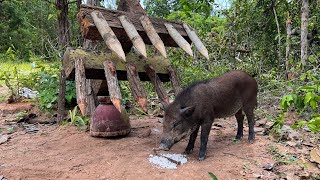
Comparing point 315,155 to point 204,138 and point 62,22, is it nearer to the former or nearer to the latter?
point 204,138

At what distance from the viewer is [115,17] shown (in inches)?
184

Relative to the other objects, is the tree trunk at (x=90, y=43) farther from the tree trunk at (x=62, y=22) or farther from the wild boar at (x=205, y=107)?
the wild boar at (x=205, y=107)

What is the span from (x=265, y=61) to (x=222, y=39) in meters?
1.23

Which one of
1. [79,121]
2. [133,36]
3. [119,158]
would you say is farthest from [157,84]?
[79,121]

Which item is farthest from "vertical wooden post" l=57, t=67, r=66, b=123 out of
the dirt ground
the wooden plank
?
the wooden plank

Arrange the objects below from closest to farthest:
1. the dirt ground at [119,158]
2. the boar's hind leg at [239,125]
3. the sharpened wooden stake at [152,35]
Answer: the dirt ground at [119,158]
the sharpened wooden stake at [152,35]
the boar's hind leg at [239,125]

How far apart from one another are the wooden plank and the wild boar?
88cm

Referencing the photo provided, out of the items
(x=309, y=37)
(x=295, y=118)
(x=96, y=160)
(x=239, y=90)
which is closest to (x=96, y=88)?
(x=96, y=160)

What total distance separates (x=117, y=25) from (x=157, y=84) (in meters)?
0.98

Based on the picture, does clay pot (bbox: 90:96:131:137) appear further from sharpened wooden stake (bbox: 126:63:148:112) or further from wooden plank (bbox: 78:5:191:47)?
wooden plank (bbox: 78:5:191:47)

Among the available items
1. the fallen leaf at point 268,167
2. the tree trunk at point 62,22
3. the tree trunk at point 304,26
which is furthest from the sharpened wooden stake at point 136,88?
the tree trunk at point 62,22

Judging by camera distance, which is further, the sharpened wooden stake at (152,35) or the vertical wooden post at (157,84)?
the vertical wooden post at (157,84)

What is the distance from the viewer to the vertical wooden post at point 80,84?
3.96 meters

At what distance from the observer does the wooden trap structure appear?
4152 mm
